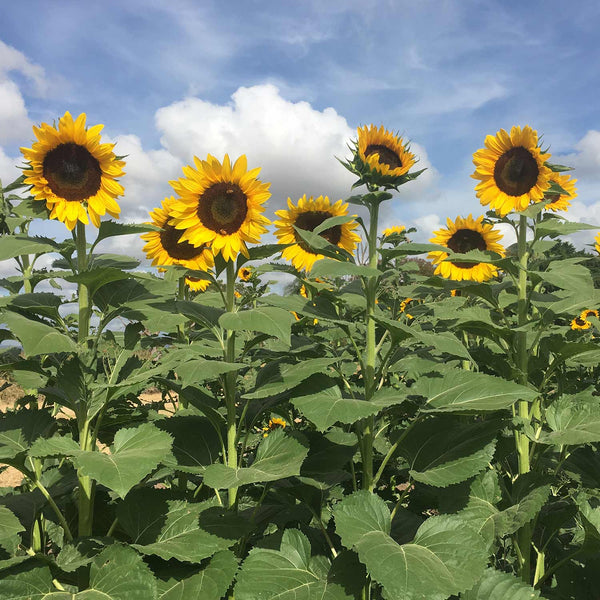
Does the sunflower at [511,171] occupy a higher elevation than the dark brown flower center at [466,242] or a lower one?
higher

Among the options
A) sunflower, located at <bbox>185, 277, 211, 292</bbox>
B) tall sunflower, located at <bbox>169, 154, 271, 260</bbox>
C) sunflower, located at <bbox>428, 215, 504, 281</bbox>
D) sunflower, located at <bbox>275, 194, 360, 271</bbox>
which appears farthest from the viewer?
sunflower, located at <bbox>428, 215, 504, 281</bbox>

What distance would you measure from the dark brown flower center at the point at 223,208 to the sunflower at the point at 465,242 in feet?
8.17

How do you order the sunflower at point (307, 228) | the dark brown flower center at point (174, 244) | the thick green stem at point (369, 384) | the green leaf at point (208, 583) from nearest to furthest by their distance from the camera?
the green leaf at point (208, 583), the thick green stem at point (369, 384), the sunflower at point (307, 228), the dark brown flower center at point (174, 244)

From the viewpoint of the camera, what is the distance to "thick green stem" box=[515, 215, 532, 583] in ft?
7.92

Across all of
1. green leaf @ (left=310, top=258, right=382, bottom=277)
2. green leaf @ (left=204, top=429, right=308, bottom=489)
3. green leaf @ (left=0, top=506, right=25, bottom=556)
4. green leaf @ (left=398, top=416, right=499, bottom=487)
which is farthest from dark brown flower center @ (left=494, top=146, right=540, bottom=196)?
green leaf @ (left=0, top=506, right=25, bottom=556)

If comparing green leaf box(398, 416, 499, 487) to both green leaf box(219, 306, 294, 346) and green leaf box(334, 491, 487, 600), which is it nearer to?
green leaf box(334, 491, 487, 600)

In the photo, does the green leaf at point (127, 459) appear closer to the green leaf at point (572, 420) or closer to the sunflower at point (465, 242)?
the green leaf at point (572, 420)

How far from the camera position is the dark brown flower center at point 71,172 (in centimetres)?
229

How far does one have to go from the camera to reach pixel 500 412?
2582 mm

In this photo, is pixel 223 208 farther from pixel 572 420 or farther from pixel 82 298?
pixel 572 420

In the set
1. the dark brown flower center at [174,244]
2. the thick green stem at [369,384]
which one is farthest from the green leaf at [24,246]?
the thick green stem at [369,384]

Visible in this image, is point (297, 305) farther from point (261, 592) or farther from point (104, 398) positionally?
→ point (261, 592)

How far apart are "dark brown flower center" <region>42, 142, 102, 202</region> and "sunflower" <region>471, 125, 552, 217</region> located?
2.26m

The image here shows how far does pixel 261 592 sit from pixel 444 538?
0.70 meters
